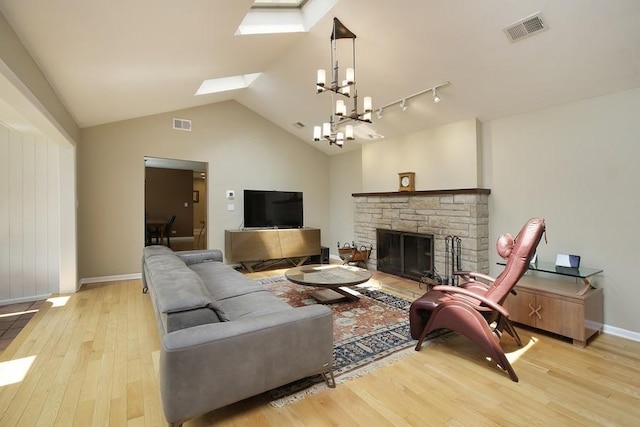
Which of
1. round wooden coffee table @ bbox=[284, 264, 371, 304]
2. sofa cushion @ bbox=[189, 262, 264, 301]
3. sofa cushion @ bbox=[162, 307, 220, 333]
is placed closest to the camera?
sofa cushion @ bbox=[162, 307, 220, 333]

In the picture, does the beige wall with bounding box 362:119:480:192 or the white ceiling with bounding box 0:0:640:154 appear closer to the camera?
the white ceiling with bounding box 0:0:640:154

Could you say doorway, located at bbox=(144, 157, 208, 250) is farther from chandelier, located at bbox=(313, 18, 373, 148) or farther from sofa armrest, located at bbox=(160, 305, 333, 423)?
sofa armrest, located at bbox=(160, 305, 333, 423)

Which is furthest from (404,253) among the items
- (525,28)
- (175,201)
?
(175,201)

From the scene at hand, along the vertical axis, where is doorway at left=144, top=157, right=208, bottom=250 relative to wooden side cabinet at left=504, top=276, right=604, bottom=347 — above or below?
above

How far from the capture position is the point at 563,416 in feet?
5.93

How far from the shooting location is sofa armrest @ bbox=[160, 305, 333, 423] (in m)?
1.54

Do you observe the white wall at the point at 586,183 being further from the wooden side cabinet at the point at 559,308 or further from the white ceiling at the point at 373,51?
the wooden side cabinet at the point at 559,308

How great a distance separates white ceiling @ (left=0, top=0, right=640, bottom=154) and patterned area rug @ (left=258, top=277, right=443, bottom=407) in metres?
2.77

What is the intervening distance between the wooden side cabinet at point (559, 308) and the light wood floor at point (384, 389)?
13 centimetres

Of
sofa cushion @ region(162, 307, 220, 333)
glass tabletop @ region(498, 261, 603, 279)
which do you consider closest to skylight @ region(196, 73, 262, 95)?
sofa cushion @ region(162, 307, 220, 333)

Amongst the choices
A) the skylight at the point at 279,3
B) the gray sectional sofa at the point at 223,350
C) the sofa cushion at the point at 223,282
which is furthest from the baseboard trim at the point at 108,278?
the skylight at the point at 279,3

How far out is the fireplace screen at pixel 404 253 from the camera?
15.9 ft

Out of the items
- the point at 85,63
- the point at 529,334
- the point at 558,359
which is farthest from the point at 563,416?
the point at 85,63

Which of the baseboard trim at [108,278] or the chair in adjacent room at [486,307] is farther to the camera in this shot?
the baseboard trim at [108,278]
